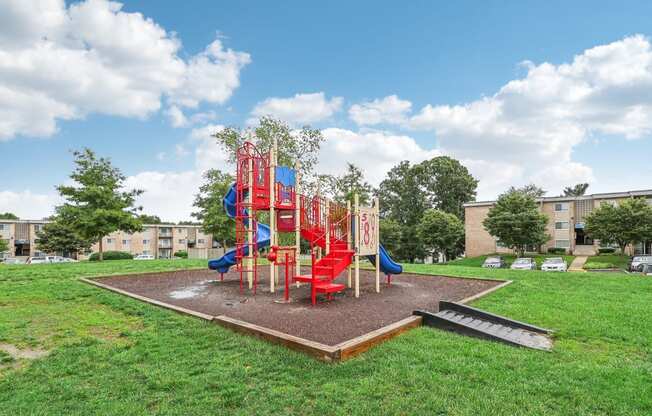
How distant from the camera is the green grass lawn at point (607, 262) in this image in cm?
2823

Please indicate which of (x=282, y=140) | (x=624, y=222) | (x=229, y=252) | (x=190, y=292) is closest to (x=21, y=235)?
(x=282, y=140)

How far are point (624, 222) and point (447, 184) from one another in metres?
20.8

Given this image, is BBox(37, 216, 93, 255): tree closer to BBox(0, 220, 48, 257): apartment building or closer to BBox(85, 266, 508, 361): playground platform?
BBox(0, 220, 48, 257): apartment building

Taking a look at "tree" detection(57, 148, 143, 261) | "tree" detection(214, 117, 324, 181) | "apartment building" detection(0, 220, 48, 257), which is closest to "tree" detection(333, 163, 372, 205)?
"tree" detection(214, 117, 324, 181)

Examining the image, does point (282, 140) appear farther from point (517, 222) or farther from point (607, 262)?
point (607, 262)

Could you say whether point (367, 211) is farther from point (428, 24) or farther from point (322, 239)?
point (428, 24)

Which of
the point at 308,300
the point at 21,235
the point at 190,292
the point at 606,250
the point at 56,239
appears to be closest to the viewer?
the point at 308,300

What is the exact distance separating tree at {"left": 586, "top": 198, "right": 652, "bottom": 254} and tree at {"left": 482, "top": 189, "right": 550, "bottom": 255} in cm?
427

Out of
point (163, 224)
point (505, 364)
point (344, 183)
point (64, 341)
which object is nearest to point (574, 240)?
point (344, 183)

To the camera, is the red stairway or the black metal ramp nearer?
the black metal ramp

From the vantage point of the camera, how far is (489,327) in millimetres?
6363

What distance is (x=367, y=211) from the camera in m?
10.2

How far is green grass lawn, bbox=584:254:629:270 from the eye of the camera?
1112 inches

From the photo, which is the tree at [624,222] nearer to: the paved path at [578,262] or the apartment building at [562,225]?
the paved path at [578,262]
